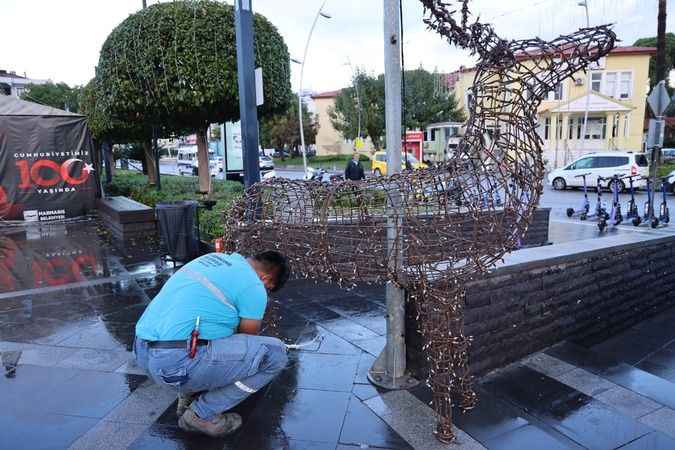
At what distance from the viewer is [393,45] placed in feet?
10.1

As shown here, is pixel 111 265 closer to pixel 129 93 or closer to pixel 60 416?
pixel 129 93

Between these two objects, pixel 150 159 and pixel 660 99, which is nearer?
pixel 660 99

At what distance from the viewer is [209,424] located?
9.41ft

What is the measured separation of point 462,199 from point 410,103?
117 ft

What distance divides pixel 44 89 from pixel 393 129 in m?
39.1

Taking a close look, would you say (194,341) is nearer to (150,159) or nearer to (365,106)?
(150,159)

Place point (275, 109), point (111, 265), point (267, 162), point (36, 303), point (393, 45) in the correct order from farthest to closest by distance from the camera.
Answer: point (267, 162)
point (275, 109)
point (111, 265)
point (36, 303)
point (393, 45)

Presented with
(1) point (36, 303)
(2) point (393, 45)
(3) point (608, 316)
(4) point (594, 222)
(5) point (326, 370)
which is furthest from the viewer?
(4) point (594, 222)

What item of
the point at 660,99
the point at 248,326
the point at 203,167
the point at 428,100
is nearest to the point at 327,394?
the point at 248,326

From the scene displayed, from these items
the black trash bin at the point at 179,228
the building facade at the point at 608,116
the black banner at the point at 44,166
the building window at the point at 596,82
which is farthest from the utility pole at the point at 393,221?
the building window at the point at 596,82

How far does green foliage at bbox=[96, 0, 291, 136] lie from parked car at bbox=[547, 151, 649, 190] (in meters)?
16.1

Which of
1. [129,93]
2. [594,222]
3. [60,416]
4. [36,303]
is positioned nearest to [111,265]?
[36,303]

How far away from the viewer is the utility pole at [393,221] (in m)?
2.99

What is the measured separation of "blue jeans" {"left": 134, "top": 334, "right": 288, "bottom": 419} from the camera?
2609 mm
